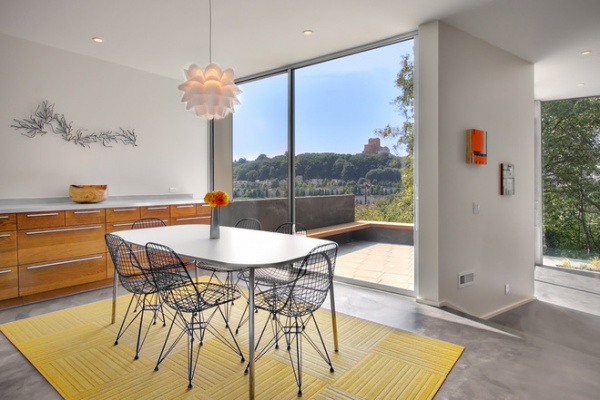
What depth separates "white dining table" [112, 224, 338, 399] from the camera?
212 centimetres

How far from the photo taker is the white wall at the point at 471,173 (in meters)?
3.66

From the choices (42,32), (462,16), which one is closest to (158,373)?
(42,32)

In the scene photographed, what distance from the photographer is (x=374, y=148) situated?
4285 mm

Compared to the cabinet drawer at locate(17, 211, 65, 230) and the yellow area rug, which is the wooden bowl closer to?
the cabinet drawer at locate(17, 211, 65, 230)

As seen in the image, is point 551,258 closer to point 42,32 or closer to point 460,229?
point 460,229

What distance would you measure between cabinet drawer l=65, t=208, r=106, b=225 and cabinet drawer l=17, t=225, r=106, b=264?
0.18ft

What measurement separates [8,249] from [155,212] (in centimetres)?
156

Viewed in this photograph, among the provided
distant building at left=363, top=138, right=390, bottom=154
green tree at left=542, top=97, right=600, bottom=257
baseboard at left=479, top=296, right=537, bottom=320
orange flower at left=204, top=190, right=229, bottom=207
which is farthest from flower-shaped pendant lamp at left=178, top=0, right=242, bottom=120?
green tree at left=542, top=97, right=600, bottom=257

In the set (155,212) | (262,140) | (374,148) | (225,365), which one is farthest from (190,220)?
(225,365)

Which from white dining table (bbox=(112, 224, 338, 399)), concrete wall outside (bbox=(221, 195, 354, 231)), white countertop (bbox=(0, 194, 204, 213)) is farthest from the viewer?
concrete wall outside (bbox=(221, 195, 354, 231))

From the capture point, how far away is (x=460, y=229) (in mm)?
3893

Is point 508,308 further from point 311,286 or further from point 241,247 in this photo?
point 241,247

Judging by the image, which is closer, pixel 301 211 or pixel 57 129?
pixel 57 129

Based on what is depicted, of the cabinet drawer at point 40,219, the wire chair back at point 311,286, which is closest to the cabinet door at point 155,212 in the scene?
the cabinet drawer at point 40,219
